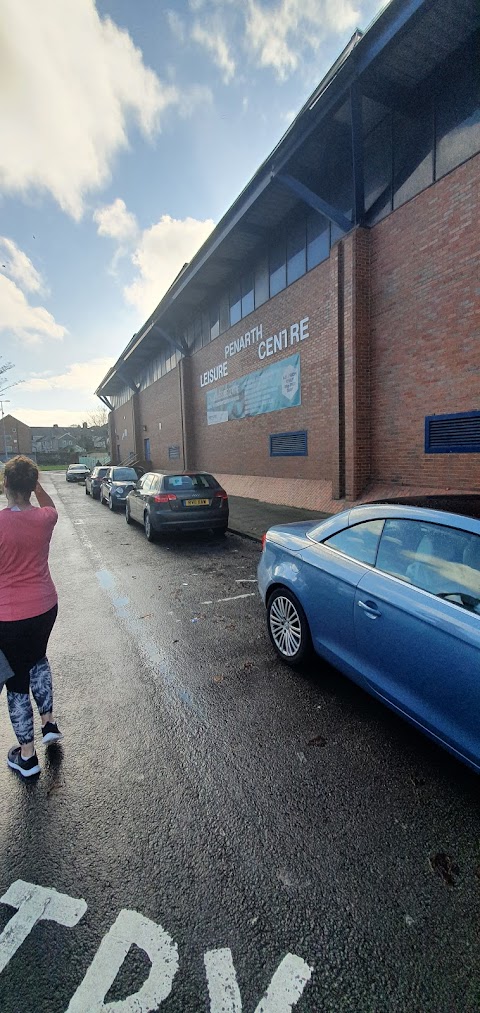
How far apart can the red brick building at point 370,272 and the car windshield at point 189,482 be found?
144 inches

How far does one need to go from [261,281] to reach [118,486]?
8656 mm

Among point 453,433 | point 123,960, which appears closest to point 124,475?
point 453,433

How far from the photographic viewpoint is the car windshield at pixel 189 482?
8.36 m

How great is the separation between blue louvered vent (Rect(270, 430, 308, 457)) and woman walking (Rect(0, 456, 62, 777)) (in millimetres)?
10596

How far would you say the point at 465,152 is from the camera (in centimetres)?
765

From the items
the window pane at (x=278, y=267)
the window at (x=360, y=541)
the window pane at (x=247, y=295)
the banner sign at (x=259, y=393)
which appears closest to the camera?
the window at (x=360, y=541)

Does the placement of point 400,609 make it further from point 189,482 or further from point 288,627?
point 189,482

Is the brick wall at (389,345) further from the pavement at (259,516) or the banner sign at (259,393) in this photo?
the pavement at (259,516)

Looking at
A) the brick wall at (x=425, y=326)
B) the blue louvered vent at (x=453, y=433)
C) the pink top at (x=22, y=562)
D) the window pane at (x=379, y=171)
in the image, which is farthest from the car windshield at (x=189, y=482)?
the window pane at (x=379, y=171)

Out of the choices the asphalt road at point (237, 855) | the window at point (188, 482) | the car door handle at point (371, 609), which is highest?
the window at point (188, 482)

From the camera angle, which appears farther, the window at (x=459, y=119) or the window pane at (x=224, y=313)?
the window pane at (x=224, y=313)

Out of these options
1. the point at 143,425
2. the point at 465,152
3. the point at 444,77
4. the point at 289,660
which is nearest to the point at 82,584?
the point at 289,660

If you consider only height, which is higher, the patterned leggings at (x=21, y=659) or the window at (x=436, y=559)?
the window at (x=436, y=559)

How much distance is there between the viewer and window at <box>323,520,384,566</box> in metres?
2.84
